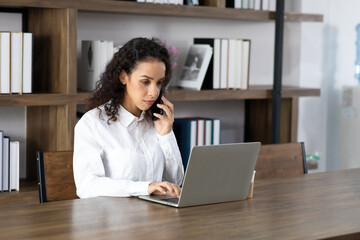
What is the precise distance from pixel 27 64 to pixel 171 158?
3.26ft

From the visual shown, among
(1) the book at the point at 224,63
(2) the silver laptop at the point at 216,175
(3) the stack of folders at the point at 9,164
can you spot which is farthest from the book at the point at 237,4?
(2) the silver laptop at the point at 216,175

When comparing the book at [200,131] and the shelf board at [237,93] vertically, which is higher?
the shelf board at [237,93]

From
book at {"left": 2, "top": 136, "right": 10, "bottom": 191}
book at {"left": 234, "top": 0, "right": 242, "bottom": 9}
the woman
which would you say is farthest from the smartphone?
book at {"left": 234, "top": 0, "right": 242, "bottom": 9}

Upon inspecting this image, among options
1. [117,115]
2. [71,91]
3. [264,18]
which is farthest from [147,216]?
[264,18]

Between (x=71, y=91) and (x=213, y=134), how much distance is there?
0.99 meters

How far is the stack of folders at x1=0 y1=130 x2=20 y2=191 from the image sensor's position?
3061 mm

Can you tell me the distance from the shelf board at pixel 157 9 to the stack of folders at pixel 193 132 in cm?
61

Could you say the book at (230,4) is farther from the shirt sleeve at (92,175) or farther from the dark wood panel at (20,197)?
the shirt sleeve at (92,175)

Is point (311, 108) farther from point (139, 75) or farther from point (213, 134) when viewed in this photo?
point (139, 75)

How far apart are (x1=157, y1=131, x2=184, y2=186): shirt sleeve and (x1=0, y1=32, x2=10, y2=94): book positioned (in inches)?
36.4

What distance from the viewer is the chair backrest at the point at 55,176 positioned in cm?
223

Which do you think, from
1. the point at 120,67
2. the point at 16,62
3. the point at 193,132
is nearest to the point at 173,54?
the point at 193,132

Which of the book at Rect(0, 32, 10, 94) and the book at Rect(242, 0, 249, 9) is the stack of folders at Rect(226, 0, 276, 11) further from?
the book at Rect(0, 32, 10, 94)

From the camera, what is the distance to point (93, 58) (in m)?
3.29
